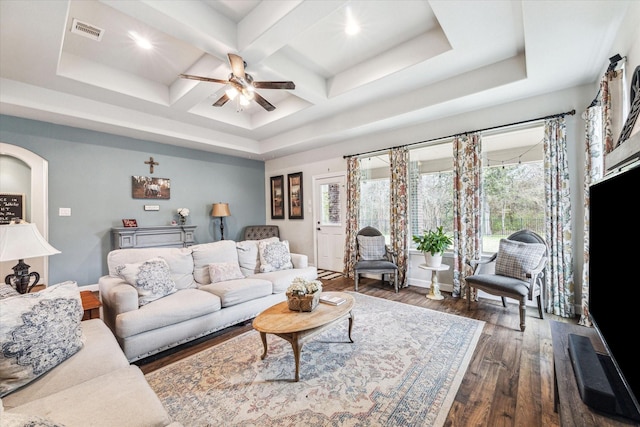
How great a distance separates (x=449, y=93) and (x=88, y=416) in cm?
428

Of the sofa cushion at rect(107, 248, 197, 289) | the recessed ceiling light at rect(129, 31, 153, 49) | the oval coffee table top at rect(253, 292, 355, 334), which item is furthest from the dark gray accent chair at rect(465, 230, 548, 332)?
the recessed ceiling light at rect(129, 31, 153, 49)

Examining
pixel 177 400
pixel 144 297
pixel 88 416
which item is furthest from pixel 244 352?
pixel 88 416

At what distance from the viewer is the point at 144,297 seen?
2.47m

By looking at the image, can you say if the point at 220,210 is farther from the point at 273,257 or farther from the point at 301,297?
the point at 301,297

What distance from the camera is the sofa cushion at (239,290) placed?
280 cm

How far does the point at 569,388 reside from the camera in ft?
3.90

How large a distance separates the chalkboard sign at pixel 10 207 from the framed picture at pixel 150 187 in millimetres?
1364

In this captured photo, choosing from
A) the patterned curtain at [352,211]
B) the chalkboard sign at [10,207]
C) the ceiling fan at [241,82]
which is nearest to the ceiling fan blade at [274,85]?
the ceiling fan at [241,82]

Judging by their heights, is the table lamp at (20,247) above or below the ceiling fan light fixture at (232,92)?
below

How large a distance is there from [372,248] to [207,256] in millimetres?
2603

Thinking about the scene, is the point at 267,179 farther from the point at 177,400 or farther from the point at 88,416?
the point at 88,416

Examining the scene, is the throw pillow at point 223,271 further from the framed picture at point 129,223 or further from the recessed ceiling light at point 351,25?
the recessed ceiling light at point 351,25

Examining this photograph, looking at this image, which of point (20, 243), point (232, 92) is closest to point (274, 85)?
point (232, 92)

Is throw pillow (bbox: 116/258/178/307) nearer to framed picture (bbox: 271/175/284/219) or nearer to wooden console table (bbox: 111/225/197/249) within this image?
wooden console table (bbox: 111/225/197/249)
